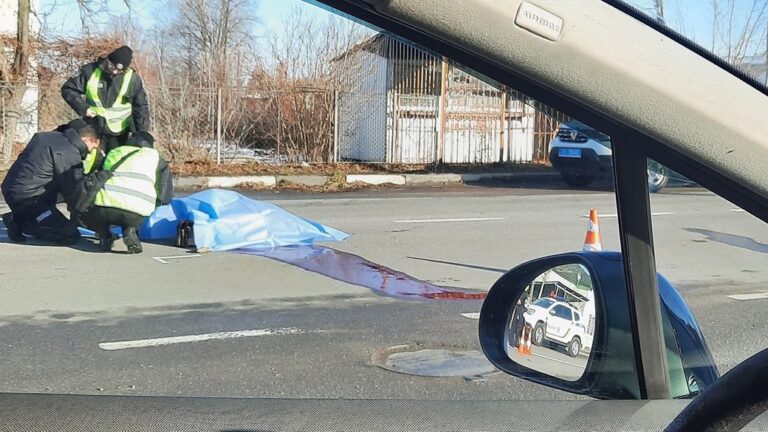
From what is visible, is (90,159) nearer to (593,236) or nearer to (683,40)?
(593,236)

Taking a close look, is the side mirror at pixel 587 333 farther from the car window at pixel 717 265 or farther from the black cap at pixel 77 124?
the black cap at pixel 77 124

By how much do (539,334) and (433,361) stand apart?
0.60m

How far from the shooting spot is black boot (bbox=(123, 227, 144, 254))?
8.23 feet

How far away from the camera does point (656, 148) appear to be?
1326 mm

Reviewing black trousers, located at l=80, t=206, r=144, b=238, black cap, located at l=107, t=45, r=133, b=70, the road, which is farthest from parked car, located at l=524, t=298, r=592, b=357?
black trousers, located at l=80, t=206, r=144, b=238

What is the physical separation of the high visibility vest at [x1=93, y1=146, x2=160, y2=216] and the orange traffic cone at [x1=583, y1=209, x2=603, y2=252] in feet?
4.12

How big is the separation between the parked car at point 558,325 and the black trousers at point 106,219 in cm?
129

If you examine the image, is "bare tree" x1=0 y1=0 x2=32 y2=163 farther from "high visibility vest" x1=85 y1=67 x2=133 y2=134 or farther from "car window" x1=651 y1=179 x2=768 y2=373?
"car window" x1=651 y1=179 x2=768 y2=373

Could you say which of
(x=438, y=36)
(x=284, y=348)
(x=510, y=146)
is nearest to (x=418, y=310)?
(x=284, y=348)

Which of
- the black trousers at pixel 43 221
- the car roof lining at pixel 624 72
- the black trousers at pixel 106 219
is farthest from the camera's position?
the black trousers at pixel 106 219

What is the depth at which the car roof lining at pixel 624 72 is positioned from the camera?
44.1 inches

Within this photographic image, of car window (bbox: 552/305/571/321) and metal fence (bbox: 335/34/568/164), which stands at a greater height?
metal fence (bbox: 335/34/568/164)

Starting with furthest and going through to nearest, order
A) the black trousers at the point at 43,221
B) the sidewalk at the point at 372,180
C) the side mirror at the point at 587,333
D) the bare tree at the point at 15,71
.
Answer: the sidewalk at the point at 372,180, the black trousers at the point at 43,221, the bare tree at the point at 15,71, the side mirror at the point at 587,333

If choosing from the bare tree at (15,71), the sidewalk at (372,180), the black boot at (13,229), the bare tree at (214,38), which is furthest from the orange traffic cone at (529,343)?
the black boot at (13,229)
